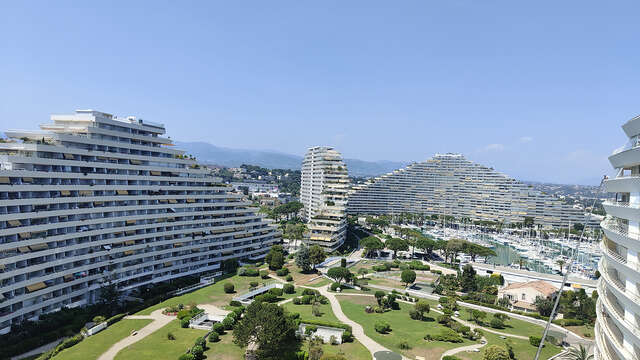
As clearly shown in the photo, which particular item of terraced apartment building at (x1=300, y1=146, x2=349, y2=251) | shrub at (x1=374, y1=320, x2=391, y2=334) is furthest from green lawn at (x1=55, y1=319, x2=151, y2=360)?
terraced apartment building at (x1=300, y1=146, x2=349, y2=251)

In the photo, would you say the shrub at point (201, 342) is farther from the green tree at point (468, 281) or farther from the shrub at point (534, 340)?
the green tree at point (468, 281)

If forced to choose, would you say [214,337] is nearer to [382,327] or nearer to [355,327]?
[355,327]

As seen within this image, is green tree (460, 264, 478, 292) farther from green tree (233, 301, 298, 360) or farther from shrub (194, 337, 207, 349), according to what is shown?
shrub (194, 337, 207, 349)

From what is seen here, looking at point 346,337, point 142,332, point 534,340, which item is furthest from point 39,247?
point 534,340

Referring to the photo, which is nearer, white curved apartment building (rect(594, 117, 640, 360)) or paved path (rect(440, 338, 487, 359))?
white curved apartment building (rect(594, 117, 640, 360))

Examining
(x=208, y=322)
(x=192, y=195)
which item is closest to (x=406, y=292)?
(x=208, y=322)

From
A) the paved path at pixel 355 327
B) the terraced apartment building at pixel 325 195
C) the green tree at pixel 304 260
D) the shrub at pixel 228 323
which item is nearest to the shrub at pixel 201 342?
the shrub at pixel 228 323

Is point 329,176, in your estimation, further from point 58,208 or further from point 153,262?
point 58,208
